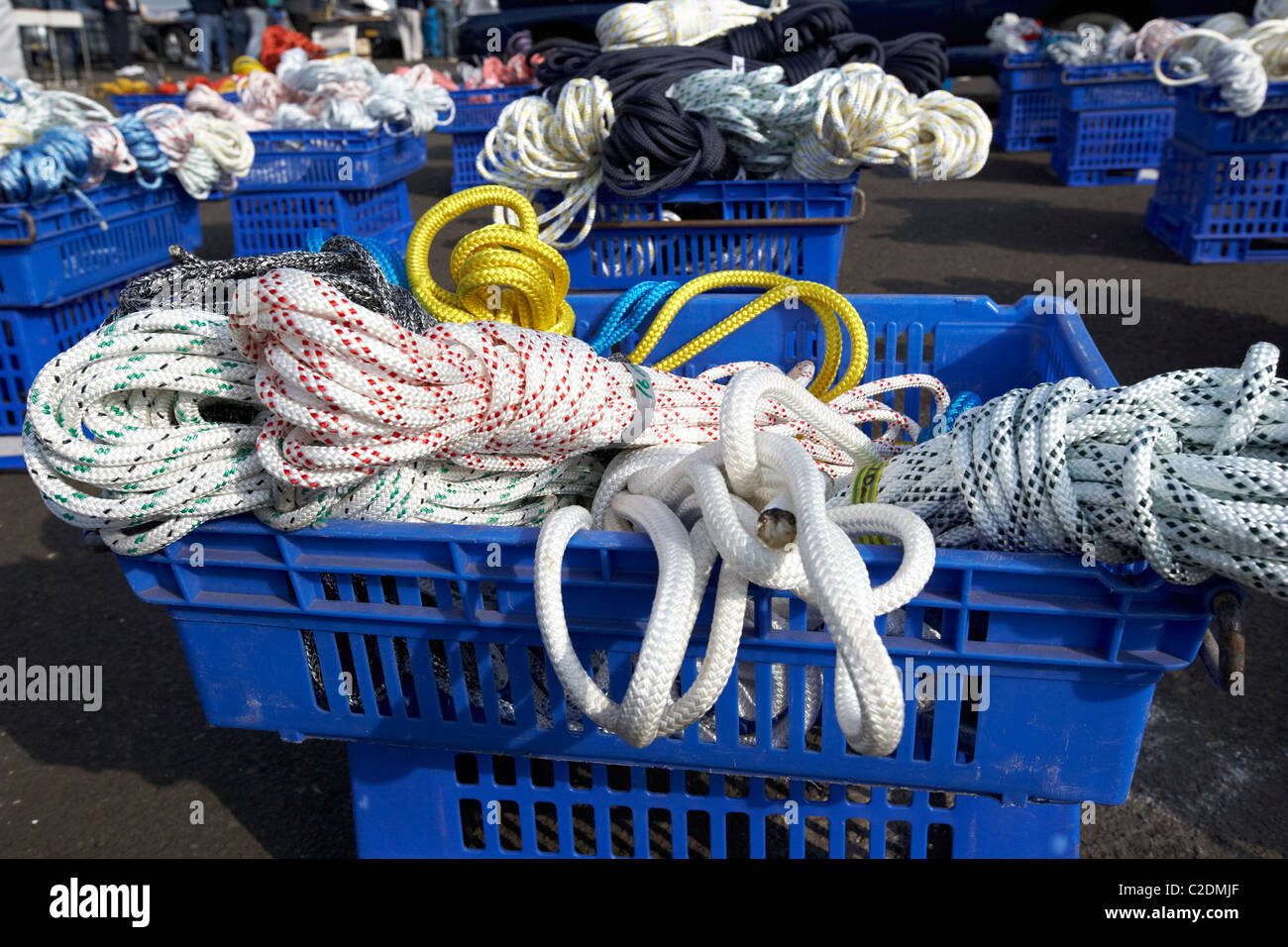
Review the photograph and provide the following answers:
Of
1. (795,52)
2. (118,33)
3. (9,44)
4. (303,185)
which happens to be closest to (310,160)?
(303,185)

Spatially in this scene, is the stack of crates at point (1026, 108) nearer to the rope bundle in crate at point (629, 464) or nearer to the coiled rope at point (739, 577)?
the rope bundle in crate at point (629, 464)

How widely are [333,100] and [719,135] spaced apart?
3224mm

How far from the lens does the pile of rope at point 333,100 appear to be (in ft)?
16.7

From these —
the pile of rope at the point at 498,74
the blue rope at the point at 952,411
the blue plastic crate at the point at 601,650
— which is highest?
the pile of rope at the point at 498,74

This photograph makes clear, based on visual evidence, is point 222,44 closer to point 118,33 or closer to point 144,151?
point 118,33

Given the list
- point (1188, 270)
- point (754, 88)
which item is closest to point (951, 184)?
point (1188, 270)

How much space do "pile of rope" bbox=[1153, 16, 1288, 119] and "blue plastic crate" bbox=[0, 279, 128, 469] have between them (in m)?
4.44

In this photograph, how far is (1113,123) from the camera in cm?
662

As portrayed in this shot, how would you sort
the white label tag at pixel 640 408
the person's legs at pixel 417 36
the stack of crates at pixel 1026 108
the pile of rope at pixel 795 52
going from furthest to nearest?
the person's legs at pixel 417 36, the stack of crates at pixel 1026 108, the pile of rope at pixel 795 52, the white label tag at pixel 640 408

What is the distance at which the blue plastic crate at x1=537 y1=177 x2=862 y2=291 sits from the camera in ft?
8.82

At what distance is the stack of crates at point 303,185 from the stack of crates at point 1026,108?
5.09 metres

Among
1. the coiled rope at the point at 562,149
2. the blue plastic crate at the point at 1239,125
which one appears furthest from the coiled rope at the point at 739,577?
the blue plastic crate at the point at 1239,125

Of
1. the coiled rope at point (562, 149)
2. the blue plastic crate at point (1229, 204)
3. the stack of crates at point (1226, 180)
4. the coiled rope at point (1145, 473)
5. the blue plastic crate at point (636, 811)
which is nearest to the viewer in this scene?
the coiled rope at point (1145, 473)

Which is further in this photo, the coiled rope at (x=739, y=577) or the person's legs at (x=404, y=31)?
the person's legs at (x=404, y=31)
